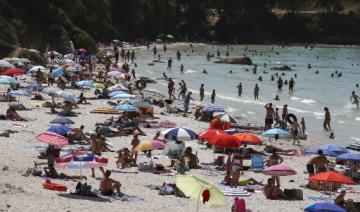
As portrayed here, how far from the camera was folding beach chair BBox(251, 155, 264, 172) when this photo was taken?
21250 mm

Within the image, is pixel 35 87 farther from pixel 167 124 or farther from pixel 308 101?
pixel 308 101

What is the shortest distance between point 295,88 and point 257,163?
34.1 m

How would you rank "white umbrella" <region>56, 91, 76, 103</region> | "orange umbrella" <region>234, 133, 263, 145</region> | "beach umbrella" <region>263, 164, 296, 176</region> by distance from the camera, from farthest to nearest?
"white umbrella" <region>56, 91, 76, 103</region> < "orange umbrella" <region>234, 133, 263, 145</region> < "beach umbrella" <region>263, 164, 296, 176</region>

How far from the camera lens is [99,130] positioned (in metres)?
25.5

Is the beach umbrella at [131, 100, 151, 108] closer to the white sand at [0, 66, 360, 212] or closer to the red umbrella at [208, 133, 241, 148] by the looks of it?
the white sand at [0, 66, 360, 212]

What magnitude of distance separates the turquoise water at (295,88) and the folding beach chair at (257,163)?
973 centimetres

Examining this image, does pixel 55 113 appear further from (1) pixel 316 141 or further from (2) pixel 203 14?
(2) pixel 203 14

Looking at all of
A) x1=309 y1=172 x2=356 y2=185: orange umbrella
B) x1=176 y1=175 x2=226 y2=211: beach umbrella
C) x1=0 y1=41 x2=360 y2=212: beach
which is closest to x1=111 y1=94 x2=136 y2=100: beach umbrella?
x1=0 y1=41 x2=360 y2=212: beach

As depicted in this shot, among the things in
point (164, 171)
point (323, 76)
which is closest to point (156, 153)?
point (164, 171)

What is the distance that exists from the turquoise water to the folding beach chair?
9.73 metres

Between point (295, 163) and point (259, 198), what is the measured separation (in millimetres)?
5950

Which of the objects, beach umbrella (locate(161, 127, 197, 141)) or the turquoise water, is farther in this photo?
the turquoise water

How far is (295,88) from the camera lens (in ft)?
179

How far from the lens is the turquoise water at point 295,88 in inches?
1443
